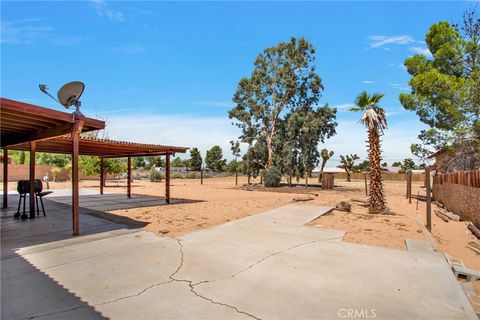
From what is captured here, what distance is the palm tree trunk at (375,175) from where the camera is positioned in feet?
35.3

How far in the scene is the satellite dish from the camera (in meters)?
6.43

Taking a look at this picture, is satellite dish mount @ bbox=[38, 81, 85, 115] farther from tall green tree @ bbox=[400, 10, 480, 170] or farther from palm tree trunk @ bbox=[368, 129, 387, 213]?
tall green tree @ bbox=[400, 10, 480, 170]

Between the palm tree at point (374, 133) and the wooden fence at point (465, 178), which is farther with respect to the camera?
the palm tree at point (374, 133)

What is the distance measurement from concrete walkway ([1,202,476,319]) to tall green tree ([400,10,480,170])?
36.7ft

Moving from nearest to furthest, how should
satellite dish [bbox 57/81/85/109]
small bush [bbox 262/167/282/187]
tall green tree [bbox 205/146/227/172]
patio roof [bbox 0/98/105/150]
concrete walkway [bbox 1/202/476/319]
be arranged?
concrete walkway [bbox 1/202/476/319] → patio roof [bbox 0/98/105/150] → satellite dish [bbox 57/81/85/109] → small bush [bbox 262/167/282/187] → tall green tree [bbox 205/146/227/172]

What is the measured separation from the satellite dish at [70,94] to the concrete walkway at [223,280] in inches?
117

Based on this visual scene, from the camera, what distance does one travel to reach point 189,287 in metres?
3.77

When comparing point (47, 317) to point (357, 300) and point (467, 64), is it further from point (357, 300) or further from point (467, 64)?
point (467, 64)

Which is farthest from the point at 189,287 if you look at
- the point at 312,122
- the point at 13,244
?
the point at 312,122

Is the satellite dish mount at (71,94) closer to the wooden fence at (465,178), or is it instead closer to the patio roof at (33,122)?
the patio roof at (33,122)

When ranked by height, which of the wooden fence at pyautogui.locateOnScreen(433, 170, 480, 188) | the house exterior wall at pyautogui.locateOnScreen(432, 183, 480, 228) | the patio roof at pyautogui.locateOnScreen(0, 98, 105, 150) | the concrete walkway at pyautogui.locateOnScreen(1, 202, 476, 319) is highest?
the patio roof at pyautogui.locateOnScreen(0, 98, 105, 150)

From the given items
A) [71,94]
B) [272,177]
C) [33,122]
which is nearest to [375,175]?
[71,94]

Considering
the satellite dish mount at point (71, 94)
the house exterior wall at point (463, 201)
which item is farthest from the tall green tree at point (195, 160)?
the satellite dish mount at point (71, 94)

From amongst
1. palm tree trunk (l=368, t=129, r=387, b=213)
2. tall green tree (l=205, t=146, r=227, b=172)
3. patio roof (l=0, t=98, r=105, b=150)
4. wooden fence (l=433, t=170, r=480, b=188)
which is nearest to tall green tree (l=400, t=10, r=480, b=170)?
wooden fence (l=433, t=170, r=480, b=188)
